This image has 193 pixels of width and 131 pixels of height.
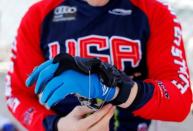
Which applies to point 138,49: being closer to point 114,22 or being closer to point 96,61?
point 114,22

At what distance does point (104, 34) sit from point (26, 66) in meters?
0.19

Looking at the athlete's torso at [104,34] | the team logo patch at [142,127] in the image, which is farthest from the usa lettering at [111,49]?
the team logo patch at [142,127]

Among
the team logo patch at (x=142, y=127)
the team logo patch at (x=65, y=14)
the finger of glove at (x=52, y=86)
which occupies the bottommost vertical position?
the team logo patch at (x=142, y=127)

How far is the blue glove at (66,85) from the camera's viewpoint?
730mm

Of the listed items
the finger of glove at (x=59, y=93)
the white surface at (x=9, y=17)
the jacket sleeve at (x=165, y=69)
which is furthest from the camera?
the white surface at (x=9, y=17)

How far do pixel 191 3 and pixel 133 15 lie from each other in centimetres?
46

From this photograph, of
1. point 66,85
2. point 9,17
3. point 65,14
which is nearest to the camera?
point 66,85

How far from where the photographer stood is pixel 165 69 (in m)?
0.93

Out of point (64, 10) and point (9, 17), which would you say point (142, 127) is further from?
point (9, 17)

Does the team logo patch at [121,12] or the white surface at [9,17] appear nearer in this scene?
the team logo patch at [121,12]

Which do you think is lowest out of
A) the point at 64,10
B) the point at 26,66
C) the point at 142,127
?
the point at 142,127

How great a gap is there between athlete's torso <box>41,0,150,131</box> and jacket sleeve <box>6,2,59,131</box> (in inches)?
0.8

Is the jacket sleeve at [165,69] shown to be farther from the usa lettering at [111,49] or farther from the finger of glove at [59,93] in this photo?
the finger of glove at [59,93]

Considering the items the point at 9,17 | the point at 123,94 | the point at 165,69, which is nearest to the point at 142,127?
the point at 165,69
